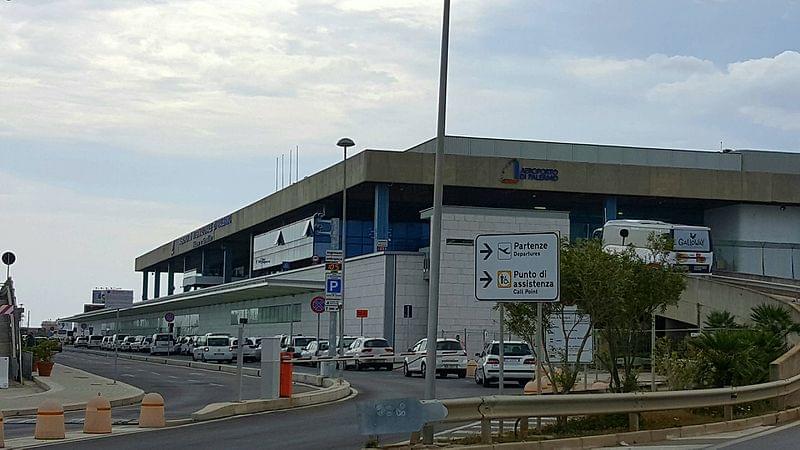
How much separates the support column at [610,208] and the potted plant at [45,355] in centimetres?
3659

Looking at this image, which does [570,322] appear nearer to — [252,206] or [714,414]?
[714,414]

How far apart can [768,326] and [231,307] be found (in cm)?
6658

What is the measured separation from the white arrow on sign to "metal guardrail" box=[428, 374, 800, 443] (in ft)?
5.32

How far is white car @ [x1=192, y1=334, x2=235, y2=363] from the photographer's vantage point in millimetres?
62688

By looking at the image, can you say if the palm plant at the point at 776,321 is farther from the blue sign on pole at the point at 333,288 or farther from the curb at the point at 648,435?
the blue sign on pole at the point at 333,288

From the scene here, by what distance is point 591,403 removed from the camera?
55.8 ft

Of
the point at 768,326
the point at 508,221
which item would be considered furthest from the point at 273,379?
the point at 508,221

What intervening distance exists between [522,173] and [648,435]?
1983 inches

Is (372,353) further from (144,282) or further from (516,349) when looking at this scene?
(144,282)

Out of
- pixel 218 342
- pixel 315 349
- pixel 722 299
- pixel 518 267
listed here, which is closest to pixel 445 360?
pixel 315 349

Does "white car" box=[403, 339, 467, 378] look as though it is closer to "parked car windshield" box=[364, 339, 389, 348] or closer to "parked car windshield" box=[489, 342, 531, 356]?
"parked car windshield" box=[489, 342, 531, 356]

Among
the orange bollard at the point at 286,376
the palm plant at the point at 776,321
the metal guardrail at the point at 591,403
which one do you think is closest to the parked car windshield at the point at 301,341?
the palm plant at the point at 776,321

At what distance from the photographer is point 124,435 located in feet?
64.6

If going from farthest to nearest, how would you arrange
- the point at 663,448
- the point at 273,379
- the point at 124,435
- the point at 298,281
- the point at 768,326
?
the point at 298,281, the point at 768,326, the point at 273,379, the point at 124,435, the point at 663,448
